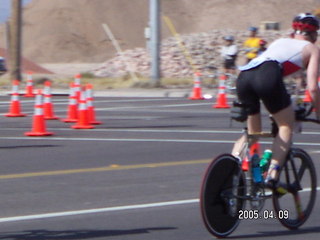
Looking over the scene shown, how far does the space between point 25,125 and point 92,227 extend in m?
10.5

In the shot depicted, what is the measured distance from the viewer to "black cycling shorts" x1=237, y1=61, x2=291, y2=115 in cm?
753

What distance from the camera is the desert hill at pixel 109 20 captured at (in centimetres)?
7694

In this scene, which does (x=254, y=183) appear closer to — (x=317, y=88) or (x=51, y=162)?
(x=317, y=88)

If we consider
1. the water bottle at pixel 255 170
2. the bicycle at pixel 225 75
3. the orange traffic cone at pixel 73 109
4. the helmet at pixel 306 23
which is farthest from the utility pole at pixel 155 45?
the water bottle at pixel 255 170

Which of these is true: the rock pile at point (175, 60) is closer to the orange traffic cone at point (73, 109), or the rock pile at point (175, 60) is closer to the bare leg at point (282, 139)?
the orange traffic cone at point (73, 109)

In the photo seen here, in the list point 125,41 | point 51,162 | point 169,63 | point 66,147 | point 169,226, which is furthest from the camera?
point 125,41

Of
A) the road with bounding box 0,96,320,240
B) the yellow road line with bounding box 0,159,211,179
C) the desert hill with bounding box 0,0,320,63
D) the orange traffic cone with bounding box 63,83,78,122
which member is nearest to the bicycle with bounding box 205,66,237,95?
the orange traffic cone with bounding box 63,83,78,122

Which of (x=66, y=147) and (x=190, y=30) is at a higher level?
(x=190, y=30)

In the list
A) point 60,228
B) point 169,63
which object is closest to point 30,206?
point 60,228

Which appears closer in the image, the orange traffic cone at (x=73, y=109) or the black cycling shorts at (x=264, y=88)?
the black cycling shorts at (x=264, y=88)

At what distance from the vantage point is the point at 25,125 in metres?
18.4

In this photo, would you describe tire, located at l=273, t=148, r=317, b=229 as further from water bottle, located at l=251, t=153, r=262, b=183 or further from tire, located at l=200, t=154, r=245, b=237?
tire, located at l=200, t=154, r=245, b=237

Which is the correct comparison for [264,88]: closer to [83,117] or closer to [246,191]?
[246,191]

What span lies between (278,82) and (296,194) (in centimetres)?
118
